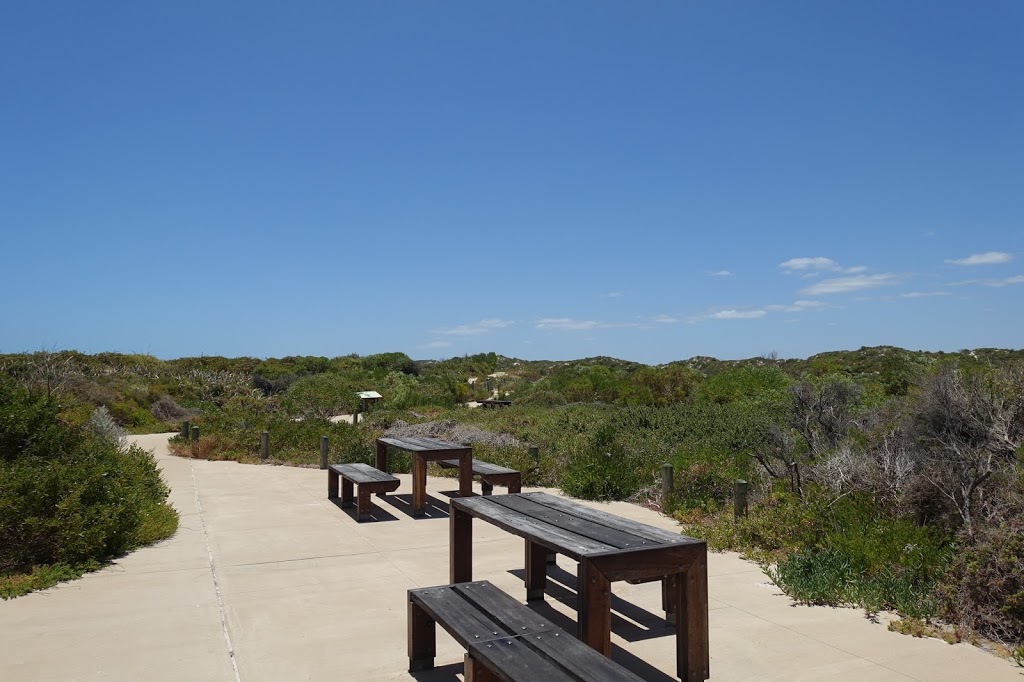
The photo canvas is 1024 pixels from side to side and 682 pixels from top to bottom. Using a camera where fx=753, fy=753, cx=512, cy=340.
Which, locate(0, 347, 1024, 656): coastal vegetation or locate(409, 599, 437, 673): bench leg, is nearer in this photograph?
locate(409, 599, 437, 673): bench leg

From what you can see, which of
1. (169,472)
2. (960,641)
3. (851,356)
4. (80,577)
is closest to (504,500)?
(960,641)

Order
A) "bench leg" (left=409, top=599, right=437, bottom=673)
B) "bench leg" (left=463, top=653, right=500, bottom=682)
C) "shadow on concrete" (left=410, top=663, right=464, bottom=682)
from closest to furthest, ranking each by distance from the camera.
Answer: "bench leg" (left=463, top=653, right=500, bottom=682), "shadow on concrete" (left=410, top=663, right=464, bottom=682), "bench leg" (left=409, top=599, right=437, bottom=673)

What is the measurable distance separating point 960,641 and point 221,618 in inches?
208

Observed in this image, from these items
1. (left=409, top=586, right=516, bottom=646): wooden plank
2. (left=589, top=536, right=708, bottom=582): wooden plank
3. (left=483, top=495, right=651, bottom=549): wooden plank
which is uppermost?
(left=483, top=495, right=651, bottom=549): wooden plank

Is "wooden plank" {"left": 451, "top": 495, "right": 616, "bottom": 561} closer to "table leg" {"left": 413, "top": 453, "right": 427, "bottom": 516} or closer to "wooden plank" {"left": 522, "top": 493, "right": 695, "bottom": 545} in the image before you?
"wooden plank" {"left": 522, "top": 493, "right": 695, "bottom": 545}

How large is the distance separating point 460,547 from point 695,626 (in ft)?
6.60

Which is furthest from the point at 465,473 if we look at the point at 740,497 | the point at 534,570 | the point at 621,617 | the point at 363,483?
the point at 621,617

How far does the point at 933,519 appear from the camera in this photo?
686cm

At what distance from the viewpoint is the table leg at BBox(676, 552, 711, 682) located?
13.8 ft

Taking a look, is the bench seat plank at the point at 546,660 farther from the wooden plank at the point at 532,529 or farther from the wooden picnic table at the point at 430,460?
the wooden picnic table at the point at 430,460

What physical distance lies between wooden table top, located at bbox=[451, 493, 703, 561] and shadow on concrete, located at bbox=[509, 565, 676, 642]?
852mm

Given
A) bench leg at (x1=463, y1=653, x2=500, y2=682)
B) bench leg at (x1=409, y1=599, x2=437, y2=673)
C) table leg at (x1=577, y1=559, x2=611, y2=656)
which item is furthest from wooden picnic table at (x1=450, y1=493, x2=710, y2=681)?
bench leg at (x1=409, y1=599, x2=437, y2=673)

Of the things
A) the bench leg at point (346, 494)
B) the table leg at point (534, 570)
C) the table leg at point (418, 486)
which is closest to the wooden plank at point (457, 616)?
the table leg at point (534, 570)

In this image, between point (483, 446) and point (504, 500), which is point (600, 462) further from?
point (504, 500)
